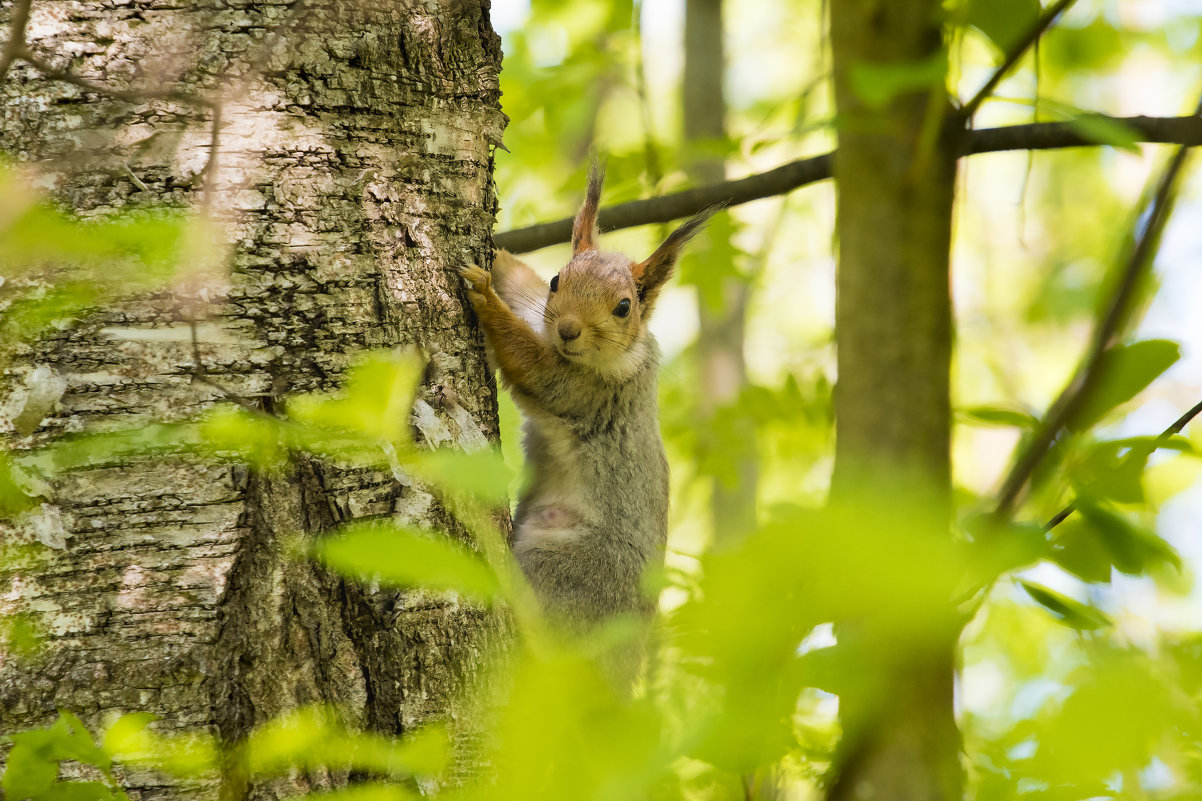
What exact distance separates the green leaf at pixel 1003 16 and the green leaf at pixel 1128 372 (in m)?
0.37

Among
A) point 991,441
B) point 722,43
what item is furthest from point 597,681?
point 991,441

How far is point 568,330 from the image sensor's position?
7.97 feet

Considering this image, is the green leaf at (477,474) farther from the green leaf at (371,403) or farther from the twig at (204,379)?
the twig at (204,379)

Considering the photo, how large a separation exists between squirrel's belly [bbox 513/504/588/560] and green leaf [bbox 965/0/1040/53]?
1665 millimetres

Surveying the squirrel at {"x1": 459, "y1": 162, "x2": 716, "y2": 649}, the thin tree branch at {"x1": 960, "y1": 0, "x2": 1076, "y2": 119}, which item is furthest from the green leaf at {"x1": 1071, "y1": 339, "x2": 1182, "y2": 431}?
the squirrel at {"x1": 459, "y1": 162, "x2": 716, "y2": 649}

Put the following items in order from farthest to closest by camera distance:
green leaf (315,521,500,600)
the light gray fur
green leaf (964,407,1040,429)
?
1. the light gray fur
2. green leaf (964,407,1040,429)
3. green leaf (315,521,500,600)

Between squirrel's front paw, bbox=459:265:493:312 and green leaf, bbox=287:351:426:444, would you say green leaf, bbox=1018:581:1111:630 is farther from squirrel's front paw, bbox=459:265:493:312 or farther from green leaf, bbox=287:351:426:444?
squirrel's front paw, bbox=459:265:493:312

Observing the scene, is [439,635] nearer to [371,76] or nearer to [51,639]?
[51,639]

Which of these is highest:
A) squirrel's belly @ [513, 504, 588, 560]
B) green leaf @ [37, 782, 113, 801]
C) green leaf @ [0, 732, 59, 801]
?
green leaf @ [0, 732, 59, 801]

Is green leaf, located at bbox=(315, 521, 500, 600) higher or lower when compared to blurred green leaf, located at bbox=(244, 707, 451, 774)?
higher

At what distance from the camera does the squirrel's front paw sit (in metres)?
1.67

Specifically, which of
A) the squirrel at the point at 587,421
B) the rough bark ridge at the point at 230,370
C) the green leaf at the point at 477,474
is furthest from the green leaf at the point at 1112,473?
the squirrel at the point at 587,421

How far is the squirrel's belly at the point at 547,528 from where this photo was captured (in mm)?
2307

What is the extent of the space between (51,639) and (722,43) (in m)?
3.40
